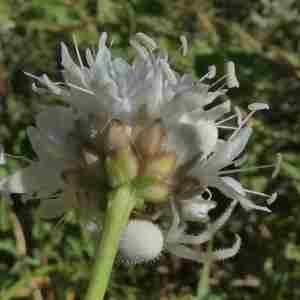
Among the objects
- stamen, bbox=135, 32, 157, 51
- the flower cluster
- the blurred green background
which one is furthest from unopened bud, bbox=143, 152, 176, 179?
the blurred green background

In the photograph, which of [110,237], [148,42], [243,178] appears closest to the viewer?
[110,237]

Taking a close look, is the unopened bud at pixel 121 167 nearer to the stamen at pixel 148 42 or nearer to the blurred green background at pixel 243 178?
the stamen at pixel 148 42

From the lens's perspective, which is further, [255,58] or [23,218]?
[23,218]

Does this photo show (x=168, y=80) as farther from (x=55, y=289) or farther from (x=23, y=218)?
(x=23, y=218)

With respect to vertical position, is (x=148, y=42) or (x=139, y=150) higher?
(x=148, y=42)

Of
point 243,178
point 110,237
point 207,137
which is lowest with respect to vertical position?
point 110,237

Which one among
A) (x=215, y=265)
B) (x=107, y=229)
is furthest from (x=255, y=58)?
(x=107, y=229)

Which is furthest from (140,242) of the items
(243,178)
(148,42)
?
(243,178)

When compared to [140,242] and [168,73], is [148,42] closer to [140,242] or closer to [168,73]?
[168,73]
